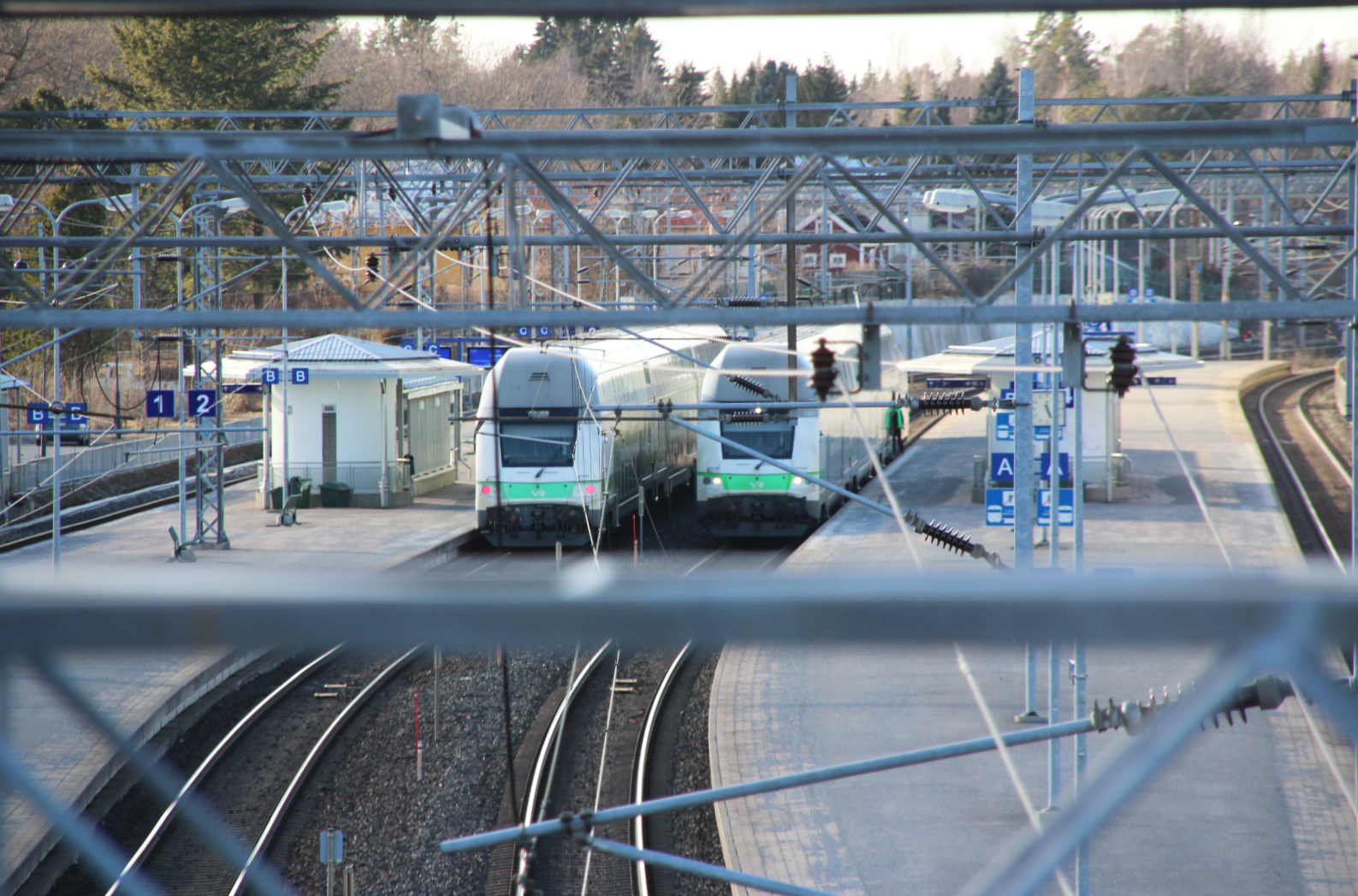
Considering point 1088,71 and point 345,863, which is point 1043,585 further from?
point 1088,71

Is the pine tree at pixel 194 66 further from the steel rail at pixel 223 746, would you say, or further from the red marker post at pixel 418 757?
the red marker post at pixel 418 757

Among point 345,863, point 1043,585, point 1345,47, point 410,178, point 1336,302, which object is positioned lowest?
point 345,863

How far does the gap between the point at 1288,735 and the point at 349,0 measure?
33.8 ft

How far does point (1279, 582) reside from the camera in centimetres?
130

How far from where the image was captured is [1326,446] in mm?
27203

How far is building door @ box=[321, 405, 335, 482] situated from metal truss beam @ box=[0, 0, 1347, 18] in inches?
768

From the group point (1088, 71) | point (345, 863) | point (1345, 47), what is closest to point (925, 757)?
point (345, 863)

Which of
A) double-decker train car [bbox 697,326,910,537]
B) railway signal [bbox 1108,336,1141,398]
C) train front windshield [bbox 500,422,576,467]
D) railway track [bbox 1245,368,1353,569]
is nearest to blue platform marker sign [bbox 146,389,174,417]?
train front windshield [bbox 500,422,576,467]

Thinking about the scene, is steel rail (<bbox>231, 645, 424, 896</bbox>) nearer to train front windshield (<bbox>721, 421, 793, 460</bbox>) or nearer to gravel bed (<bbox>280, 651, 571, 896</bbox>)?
gravel bed (<bbox>280, 651, 571, 896</bbox>)

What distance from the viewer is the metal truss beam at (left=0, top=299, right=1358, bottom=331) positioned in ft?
21.2

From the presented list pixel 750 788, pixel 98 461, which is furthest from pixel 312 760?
pixel 98 461

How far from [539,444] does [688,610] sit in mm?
16495

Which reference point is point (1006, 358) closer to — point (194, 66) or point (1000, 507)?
point (1000, 507)

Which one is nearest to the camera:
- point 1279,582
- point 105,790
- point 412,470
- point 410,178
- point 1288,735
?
point 1279,582
